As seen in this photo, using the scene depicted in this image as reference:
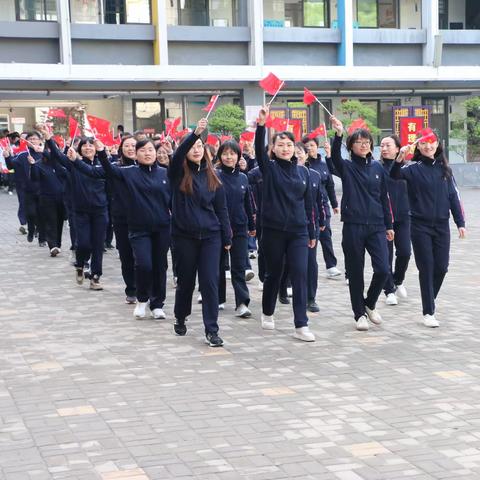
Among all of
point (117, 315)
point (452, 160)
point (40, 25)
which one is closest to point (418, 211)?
point (117, 315)

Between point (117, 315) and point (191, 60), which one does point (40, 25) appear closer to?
point (191, 60)

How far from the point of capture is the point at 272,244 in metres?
8.32

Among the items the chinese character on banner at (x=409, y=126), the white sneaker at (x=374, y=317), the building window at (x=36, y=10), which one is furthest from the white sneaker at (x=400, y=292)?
the building window at (x=36, y=10)

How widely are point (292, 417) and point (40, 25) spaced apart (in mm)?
27226

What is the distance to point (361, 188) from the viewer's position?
27.9 ft

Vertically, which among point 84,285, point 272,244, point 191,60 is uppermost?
point 191,60

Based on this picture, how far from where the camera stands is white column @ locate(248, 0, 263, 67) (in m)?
33.0

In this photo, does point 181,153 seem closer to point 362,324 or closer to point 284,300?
point 362,324

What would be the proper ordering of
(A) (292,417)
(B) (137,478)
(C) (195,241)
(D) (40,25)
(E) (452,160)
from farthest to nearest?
(E) (452,160) → (D) (40,25) → (C) (195,241) → (A) (292,417) → (B) (137,478)

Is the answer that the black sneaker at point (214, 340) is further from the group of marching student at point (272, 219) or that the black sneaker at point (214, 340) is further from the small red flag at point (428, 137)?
the small red flag at point (428, 137)

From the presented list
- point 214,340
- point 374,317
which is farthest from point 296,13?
point 214,340

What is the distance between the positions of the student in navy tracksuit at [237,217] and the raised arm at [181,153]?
1.33 m

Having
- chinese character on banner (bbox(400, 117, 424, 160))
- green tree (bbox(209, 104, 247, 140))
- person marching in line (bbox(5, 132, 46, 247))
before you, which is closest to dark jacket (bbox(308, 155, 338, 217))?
person marching in line (bbox(5, 132, 46, 247))

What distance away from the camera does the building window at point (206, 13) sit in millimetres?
33750
